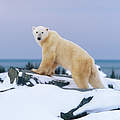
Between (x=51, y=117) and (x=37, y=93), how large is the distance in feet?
2.07

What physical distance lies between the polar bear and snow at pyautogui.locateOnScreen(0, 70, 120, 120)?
1.18 m

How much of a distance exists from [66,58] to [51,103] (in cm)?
179

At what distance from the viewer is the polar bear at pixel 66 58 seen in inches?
210

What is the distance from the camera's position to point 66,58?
213 inches

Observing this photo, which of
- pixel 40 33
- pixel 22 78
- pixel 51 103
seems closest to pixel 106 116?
pixel 51 103

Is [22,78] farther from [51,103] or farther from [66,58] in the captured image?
[51,103]

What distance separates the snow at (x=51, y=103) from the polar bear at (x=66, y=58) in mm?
1175

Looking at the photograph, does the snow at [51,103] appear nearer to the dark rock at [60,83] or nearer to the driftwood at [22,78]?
the driftwood at [22,78]

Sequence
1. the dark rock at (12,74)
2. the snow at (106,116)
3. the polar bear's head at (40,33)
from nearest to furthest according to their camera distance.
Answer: the snow at (106,116) < the dark rock at (12,74) < the polar bear's head at (40,33)

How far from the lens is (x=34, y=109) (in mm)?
3625

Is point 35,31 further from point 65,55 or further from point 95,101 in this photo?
point 95,101

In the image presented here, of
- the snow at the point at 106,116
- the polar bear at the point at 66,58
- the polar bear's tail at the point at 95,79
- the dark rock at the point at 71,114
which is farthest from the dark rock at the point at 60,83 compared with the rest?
the snow at the point at 106,116

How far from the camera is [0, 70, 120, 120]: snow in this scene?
3.48 metres

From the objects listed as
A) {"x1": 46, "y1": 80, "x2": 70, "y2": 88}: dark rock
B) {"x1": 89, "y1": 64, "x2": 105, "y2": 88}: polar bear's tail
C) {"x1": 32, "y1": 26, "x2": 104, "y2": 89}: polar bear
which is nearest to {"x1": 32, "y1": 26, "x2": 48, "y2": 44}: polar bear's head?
{"x1": 32, "y1": 26, "x2": 104, "y2": 89}: polar bear
